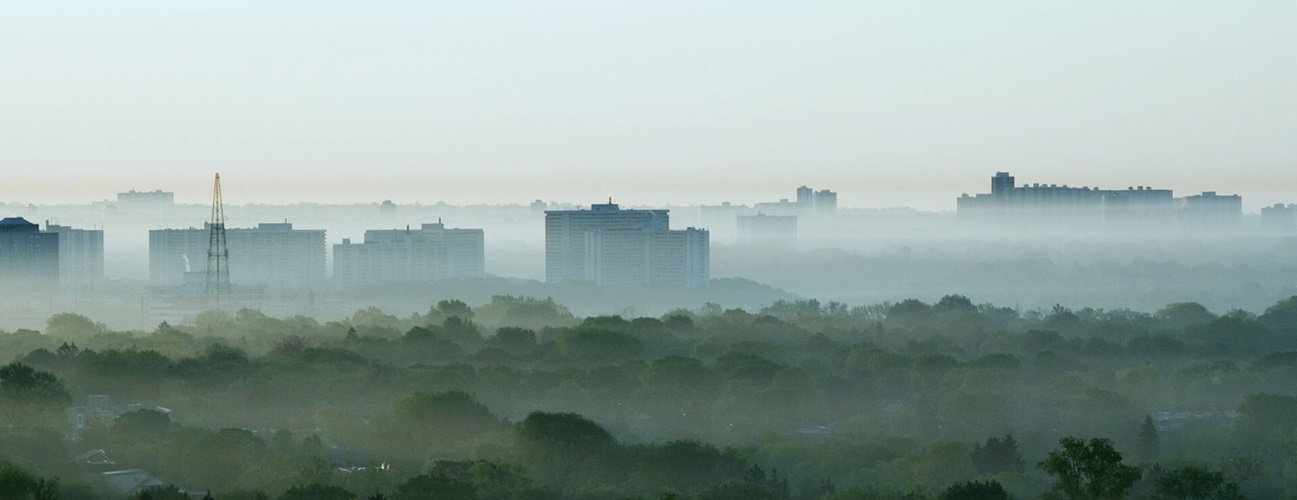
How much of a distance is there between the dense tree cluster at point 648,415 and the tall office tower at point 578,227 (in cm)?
6898

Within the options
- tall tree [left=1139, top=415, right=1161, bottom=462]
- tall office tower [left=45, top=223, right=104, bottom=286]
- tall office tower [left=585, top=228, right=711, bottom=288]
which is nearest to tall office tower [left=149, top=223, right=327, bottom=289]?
tall office tower [left=45, top=223, right=104, bottom=286]

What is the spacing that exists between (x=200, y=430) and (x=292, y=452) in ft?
8.04

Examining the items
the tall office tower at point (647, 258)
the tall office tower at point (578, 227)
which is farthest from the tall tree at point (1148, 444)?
the tall office tower at point (578, 227)

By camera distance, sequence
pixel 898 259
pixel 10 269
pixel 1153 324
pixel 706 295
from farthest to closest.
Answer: pixel 898 259 → pixel 706 295 → pixel 10 269 → pixel 1153 324

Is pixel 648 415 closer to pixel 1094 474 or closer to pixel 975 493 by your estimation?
pixel 975 493

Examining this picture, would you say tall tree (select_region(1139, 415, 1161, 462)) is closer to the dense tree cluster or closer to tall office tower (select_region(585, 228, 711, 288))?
the dense tree cluster

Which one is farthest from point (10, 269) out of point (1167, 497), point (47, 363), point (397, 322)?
point (1167, 497)

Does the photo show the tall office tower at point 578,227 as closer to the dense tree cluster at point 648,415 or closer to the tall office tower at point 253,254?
the tall office tower at point 253,254

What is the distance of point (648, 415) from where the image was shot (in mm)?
44406

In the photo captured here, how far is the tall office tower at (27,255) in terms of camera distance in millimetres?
124375

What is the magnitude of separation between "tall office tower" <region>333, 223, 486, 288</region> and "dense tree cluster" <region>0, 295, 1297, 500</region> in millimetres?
69860

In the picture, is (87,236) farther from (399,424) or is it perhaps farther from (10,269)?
(399,424)

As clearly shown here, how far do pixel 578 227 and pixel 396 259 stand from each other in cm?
1503

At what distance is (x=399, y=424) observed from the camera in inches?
1459
